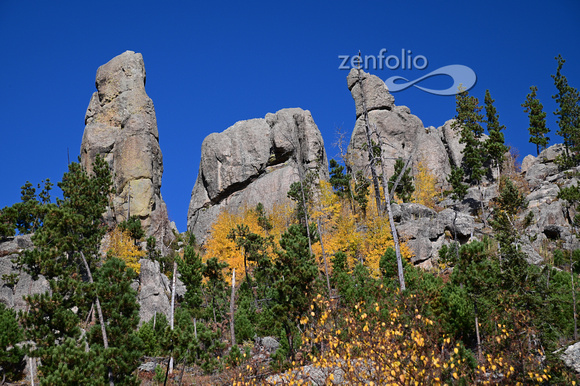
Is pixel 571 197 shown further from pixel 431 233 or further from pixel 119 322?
pixel 119 322

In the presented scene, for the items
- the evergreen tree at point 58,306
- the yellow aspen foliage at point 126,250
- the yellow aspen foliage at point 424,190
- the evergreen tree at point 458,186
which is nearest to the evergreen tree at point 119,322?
the evergreen tree at point 58,306

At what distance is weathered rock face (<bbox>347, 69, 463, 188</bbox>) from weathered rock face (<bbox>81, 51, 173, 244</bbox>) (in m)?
23.2

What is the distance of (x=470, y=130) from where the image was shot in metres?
47.8

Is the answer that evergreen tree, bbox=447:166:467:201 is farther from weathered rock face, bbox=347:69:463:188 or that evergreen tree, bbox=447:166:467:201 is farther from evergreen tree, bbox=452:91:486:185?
weathered rock face, bbox=347:69:463:188

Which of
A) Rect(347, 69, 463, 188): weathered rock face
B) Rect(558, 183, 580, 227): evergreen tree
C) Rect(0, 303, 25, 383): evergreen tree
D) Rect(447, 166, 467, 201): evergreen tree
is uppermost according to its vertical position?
Rect(347, 69, 463, 188): weathered rock face

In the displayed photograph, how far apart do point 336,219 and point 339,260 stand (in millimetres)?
9403

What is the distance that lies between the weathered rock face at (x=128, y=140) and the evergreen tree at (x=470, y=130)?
1274 inches

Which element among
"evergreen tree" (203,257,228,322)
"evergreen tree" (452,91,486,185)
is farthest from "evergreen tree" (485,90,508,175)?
"evergreen tree" (203,257,228,322)

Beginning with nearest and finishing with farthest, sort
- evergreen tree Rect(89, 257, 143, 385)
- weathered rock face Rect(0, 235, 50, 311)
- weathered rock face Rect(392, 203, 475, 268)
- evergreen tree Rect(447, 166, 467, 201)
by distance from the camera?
evergreen tree Rect(89, 257, 143, 385) → weathered rock face Rect(0, 235, 50, 311) → weathered rock face Rect(392, 203, 475, 268) → evergreen tree Rect(447, 166, 467, 201)

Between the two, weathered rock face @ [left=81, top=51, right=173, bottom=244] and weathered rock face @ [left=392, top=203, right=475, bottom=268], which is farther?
weathered rock face @ [left=81, top=51, right=173, bottom=244]

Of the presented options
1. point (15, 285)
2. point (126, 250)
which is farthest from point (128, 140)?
point (15, 285)

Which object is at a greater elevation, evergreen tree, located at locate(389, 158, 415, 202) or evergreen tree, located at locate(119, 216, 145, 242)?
evergreen tree, located at locate(389, 158, 415, 202)

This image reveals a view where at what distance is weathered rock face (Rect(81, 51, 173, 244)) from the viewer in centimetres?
4862

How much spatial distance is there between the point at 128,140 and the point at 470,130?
1490 inches
